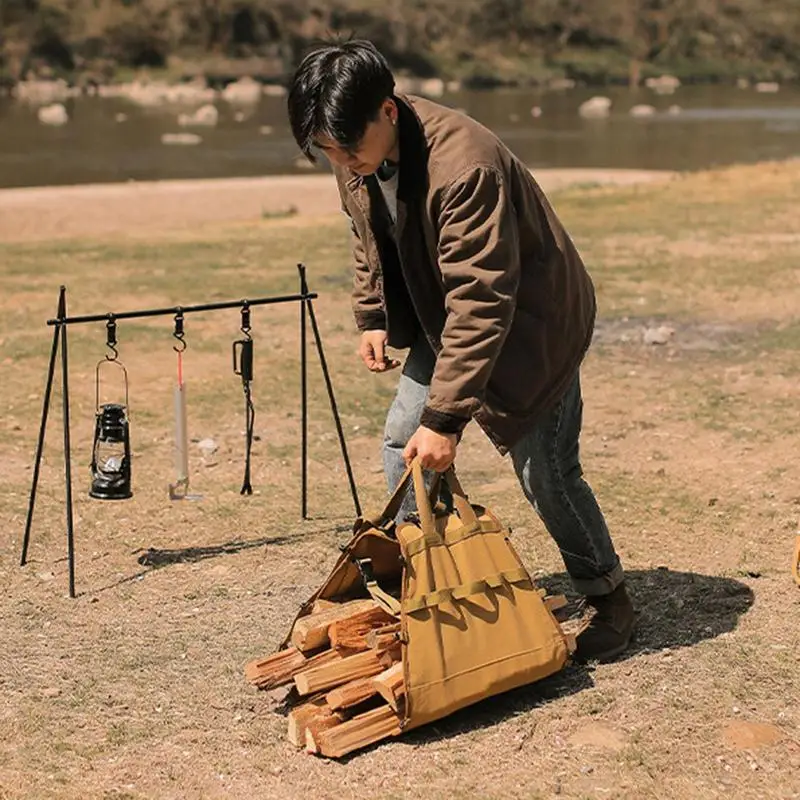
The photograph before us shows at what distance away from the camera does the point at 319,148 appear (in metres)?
3.42

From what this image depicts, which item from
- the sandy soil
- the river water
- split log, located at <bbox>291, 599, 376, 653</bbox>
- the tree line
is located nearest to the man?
split log, located at <bbox>291, 599, 376, 653</bbox>

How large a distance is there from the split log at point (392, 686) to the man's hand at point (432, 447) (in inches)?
20.9

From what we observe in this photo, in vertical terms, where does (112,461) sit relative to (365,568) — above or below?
below

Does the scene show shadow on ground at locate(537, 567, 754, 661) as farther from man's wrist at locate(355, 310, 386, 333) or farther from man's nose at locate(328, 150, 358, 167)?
man's nose at locate(328, 150, 358, 167)

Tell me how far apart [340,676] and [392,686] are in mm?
187

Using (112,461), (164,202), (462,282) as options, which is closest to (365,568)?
(462,282)

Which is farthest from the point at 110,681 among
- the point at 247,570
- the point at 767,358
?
the point at 767,358

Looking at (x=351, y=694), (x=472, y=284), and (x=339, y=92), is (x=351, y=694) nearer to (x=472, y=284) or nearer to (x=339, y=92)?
(x=472, y=284)

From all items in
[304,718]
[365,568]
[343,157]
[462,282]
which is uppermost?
[343,157]

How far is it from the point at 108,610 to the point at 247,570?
55 centimetres

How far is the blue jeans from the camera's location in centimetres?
387

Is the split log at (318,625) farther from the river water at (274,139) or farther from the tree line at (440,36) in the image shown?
the tree line at (440,36)

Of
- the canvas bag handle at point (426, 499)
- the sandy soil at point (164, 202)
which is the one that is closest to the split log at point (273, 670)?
the canvas bag handle at point (426, 499)

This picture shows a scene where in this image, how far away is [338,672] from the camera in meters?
3.71
